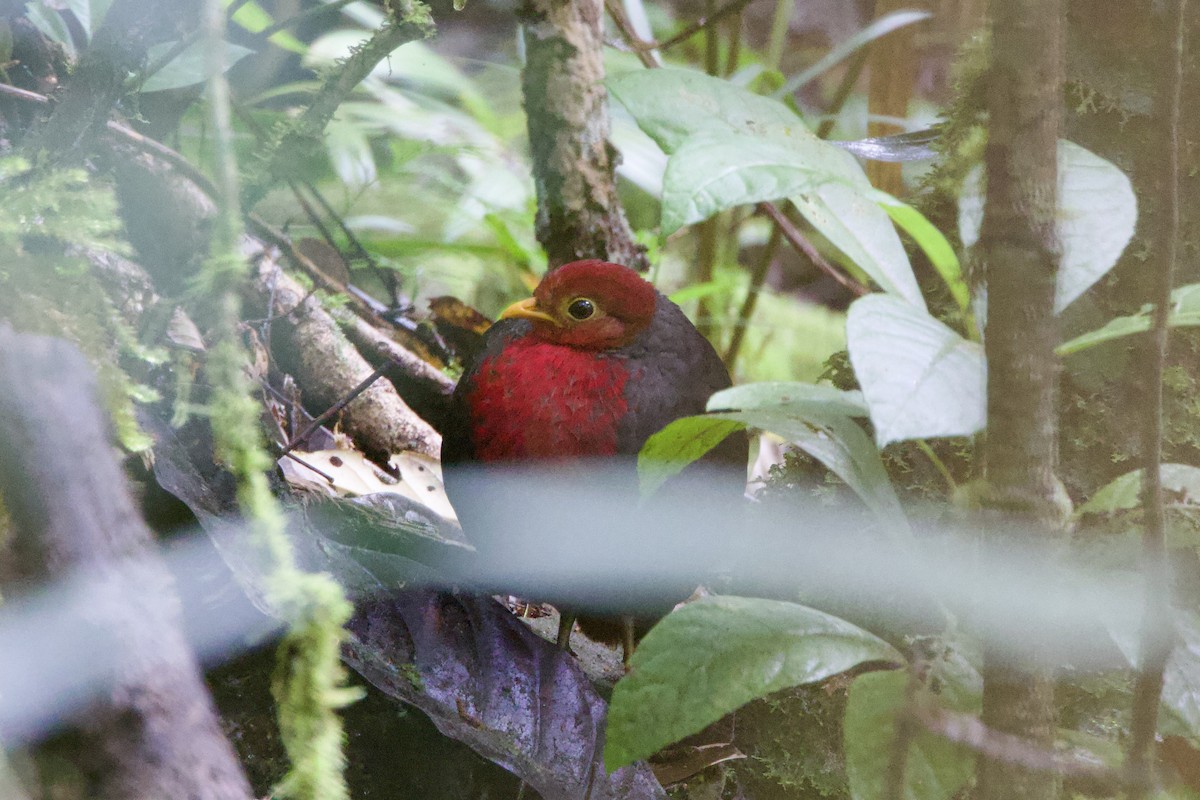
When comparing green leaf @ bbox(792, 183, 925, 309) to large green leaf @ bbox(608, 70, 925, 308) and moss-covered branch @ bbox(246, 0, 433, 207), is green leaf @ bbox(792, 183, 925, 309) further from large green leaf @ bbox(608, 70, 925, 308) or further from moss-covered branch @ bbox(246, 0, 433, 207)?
moss-covered branch @ bbox(246, 0, 433, 207)

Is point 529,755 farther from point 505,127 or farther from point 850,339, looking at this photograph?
point 505,127

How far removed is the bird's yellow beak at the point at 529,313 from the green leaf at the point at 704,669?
1.97 feet

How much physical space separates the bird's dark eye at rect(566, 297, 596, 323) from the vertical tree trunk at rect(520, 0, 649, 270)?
449 millimetres

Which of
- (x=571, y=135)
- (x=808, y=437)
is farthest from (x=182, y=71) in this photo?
(x=808, y=437)

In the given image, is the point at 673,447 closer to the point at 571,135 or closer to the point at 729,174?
the point at 729,174

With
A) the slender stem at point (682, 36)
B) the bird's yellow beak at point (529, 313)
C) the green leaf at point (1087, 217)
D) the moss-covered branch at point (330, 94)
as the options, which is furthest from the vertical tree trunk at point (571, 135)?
the green leaf at point (1087, 217)

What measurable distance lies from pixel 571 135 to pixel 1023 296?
1141 mm

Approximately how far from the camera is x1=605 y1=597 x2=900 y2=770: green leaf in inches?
32.1

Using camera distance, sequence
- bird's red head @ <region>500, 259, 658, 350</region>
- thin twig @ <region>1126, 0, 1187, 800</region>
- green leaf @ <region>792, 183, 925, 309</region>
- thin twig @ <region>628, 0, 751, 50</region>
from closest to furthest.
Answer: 1. thin twig @ <region>1126, 0, 1187, 800</region>
2. green leaf @ <region>792, 183, 925, 309</region>
3. bird's red head @ <region>500, 259, 658, 350</region>
4. thin twig @ <region>628, 0, 751, 50</region>

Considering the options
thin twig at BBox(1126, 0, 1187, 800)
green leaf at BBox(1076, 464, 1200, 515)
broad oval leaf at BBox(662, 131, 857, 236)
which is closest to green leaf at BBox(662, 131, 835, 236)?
broad oval leaf at BBox(662, 131, 857, 236)

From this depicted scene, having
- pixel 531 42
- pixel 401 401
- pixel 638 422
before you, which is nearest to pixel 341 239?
pixel 401 401

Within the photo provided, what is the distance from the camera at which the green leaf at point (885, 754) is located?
0.86 m

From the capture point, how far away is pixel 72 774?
604mm

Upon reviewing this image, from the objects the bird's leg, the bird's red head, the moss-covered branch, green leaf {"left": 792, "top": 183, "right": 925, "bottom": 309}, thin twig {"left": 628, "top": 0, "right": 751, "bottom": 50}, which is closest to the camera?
green leaf {"left": 792, "top": 183, "right": 925, "bottom": 309}
